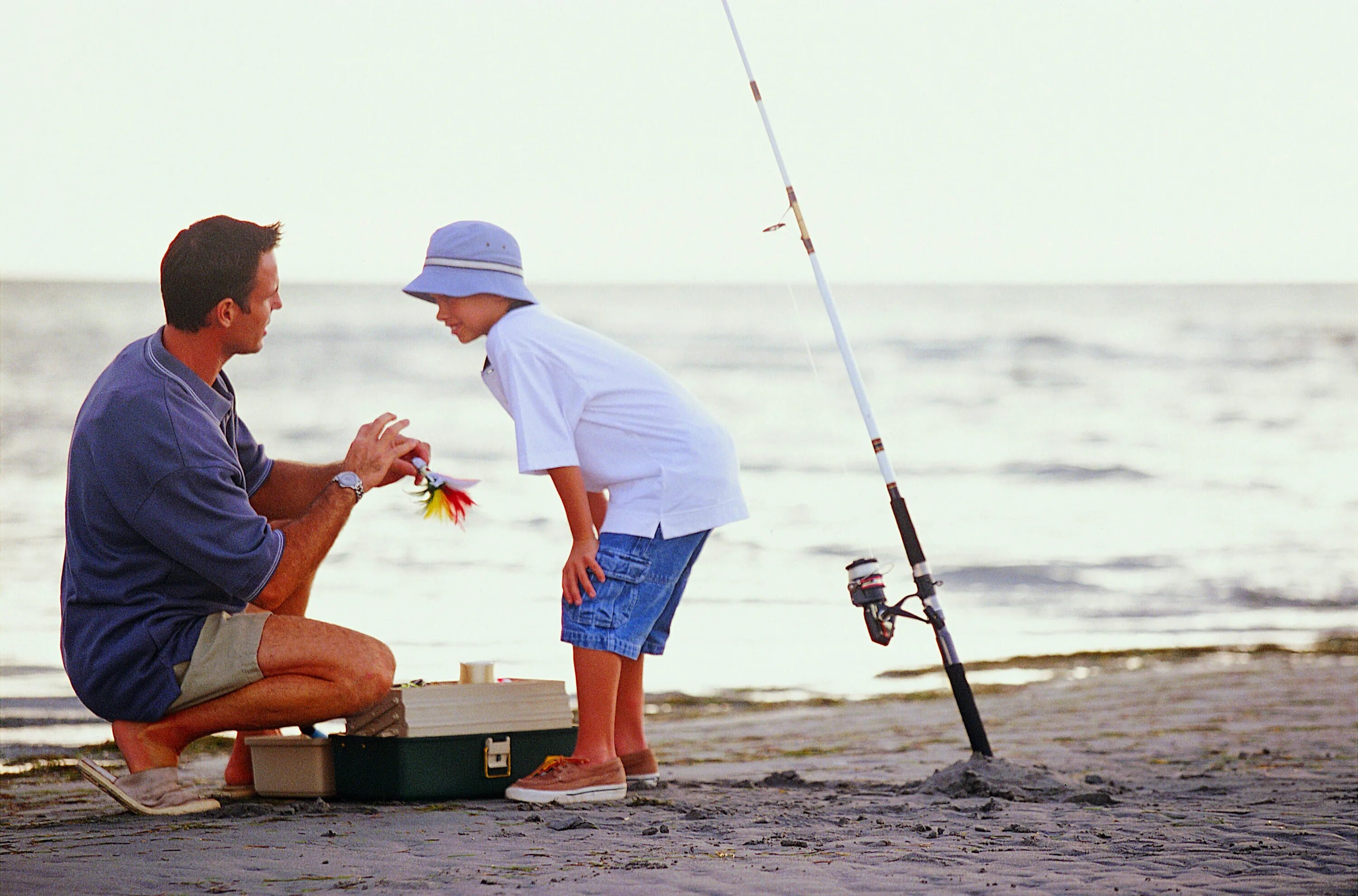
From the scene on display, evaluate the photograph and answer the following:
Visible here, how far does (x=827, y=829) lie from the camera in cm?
303

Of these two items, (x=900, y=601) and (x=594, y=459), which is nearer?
(x=594, y=459)

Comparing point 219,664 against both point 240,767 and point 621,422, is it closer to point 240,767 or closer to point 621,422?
point 240,767

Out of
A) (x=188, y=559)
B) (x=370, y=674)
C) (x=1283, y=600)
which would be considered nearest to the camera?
(x=188, y=559)

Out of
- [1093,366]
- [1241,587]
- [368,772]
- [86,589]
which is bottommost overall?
[1241,587]

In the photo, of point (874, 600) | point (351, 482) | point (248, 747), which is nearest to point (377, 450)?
point (351, 482)

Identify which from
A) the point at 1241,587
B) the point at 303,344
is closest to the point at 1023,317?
the point at 303,344

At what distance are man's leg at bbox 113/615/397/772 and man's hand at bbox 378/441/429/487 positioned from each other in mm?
446

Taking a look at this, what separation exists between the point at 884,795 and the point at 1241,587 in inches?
232

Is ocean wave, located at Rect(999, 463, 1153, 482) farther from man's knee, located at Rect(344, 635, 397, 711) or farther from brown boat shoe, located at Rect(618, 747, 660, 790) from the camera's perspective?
man's knee, located at Rect(344, 635, 397, 711)

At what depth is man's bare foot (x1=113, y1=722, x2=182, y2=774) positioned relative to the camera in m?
3.08

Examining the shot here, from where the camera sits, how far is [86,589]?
301cm

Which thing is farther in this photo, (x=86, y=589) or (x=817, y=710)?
(x=817, y=710)

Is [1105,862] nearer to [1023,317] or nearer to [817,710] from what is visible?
[817,710]

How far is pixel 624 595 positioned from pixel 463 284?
0.84m
